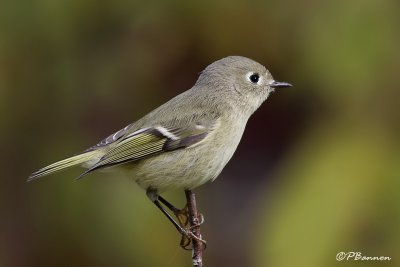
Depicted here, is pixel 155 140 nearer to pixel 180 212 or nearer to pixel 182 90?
pixel 180 212

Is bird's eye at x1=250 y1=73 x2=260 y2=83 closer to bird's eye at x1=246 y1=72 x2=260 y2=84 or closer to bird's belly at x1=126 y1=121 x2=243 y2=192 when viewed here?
bird's eye at x1=246 y1=72 x2=260 y2=84

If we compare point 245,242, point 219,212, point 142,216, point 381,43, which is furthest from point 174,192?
point 381,43

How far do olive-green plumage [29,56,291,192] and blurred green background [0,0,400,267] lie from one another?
0.66 ft

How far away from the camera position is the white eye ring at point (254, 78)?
135 inches

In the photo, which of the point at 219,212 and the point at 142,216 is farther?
the point at 219,212

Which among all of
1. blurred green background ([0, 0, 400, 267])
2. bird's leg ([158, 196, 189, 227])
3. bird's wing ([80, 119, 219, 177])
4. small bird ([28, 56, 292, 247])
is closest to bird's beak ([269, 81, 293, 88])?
small bird ([28, 56, 292, 247])

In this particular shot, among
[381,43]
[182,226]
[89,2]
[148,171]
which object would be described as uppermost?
[89,2]

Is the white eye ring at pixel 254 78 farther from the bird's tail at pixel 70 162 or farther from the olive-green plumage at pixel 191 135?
the bird's tail at pixel 70 162

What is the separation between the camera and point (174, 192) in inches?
133

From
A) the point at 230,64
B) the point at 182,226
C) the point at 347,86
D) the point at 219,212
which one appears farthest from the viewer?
the point at 219,212

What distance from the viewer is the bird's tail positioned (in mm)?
2996

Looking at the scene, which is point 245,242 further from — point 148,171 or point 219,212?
point 148,171

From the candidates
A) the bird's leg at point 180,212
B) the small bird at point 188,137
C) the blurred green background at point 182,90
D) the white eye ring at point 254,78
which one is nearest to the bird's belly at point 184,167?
the small bird at point 188,137

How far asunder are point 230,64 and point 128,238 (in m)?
0.89
